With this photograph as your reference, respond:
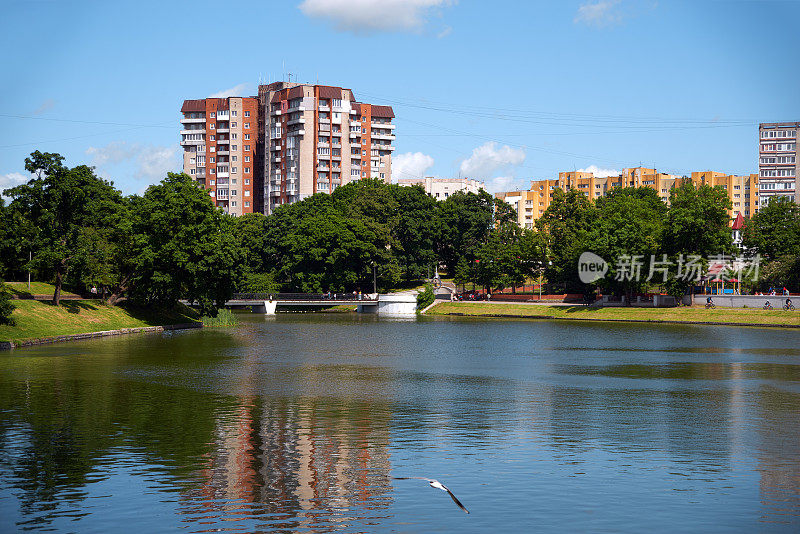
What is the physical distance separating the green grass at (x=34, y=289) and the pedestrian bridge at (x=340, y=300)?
5607cm

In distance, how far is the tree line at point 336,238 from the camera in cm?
7500

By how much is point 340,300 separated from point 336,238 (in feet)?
36.3

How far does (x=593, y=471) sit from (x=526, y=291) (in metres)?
129

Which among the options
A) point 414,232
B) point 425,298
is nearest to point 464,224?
point 414,232

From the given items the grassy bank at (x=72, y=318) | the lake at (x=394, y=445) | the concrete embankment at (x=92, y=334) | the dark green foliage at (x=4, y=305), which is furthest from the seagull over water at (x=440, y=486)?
the grassy bank at (x=72, y=318)

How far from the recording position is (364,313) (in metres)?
144

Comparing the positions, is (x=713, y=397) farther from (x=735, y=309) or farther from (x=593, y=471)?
(x=735, y=309)

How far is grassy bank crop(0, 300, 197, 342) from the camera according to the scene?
6405 centimetres

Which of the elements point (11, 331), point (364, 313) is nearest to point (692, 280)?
point (364, 313)

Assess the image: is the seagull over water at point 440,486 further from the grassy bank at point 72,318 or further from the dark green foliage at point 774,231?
the dark green foliage at point 774,231

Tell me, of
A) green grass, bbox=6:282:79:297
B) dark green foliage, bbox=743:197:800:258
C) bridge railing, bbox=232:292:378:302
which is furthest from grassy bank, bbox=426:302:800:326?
green grass, bbox=6:282:79:297

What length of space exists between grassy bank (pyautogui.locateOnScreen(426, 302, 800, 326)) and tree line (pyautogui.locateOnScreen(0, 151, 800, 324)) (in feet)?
17.5

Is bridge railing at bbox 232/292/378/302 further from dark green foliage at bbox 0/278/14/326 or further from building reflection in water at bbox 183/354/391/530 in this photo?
building reflection in water at bbox 183/354/391/530

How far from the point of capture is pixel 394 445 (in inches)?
1047
